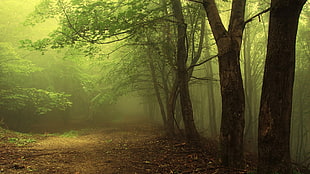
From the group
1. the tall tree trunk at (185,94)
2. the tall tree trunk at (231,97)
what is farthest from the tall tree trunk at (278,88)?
the tall tree trunk at (185,94)

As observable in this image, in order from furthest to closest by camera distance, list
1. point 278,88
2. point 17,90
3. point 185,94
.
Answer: point 17,90
point 185,94
point 278,88

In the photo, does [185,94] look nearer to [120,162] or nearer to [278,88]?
[120,162]

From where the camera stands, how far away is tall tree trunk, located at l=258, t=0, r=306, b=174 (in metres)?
3.57

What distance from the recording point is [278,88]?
146 inches

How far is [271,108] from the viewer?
380 centimetres

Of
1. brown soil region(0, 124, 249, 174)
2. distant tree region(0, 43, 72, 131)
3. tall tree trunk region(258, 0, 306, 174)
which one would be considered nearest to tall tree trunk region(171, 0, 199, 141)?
brown soil region(0, 124, 249, 174)

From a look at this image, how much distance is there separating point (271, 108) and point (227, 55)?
1.88 m

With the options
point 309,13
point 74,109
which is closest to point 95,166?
point 309,13

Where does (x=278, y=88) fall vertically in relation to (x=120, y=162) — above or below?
above

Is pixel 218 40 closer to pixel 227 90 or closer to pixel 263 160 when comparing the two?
pixel 227 90

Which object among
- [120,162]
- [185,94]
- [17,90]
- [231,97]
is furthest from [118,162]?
[17,90]

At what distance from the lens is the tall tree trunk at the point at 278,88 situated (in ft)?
11.7

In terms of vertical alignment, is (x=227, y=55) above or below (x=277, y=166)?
above

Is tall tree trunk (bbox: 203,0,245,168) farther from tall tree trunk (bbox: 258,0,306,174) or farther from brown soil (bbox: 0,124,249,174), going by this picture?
tall tree trunk (bbox: 258,0,306,174)
